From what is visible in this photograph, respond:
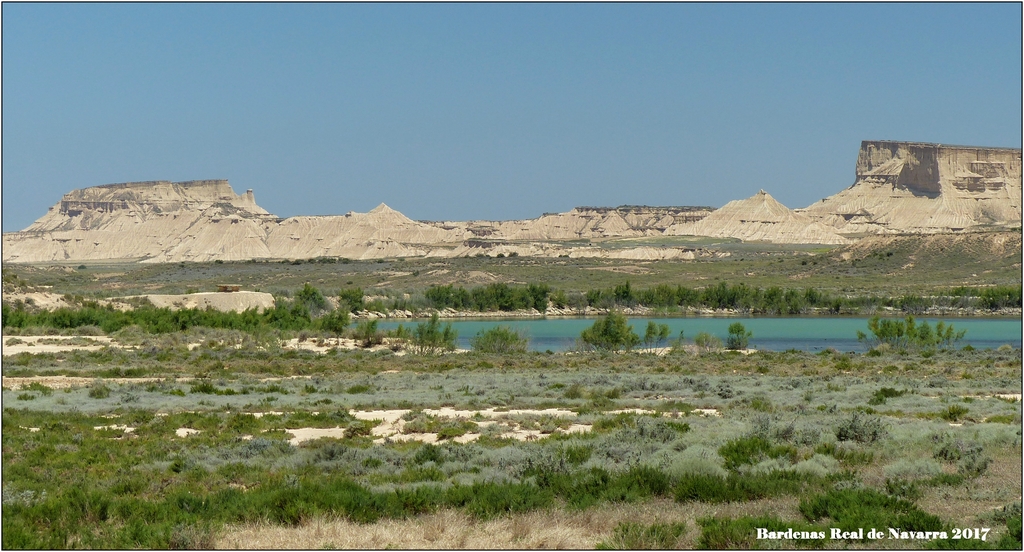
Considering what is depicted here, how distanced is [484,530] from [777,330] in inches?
1813

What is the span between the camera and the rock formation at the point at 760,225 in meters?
167

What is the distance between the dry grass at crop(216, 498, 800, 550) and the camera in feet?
25.8

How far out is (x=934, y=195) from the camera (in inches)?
7333

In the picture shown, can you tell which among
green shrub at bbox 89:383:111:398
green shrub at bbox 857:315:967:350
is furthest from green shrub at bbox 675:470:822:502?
green shrub at bbox 857:315:967:350

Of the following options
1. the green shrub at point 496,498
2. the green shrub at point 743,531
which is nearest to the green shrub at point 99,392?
the green shrub at point 496,498

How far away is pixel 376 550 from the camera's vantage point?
7.64 metres

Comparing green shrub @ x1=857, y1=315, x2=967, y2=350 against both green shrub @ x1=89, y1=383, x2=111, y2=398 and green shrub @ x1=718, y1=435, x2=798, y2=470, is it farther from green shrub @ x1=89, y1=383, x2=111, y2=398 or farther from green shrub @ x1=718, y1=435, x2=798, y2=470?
green shrub @ x1=89, y1=383, x2=111, y2=398

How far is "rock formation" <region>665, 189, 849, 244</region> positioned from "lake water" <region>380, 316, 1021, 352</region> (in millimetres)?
107752

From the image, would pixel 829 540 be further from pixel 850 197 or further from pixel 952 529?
pixel 850 197

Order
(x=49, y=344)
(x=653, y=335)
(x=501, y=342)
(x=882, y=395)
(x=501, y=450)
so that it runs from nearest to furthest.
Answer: (x=501, y=450), (x=882, y=395), (x=49, y=344), (x=501, y=342), (x=653, y=335)

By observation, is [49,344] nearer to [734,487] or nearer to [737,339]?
[737,339]

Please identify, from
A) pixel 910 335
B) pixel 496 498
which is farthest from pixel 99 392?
pixel 910 335

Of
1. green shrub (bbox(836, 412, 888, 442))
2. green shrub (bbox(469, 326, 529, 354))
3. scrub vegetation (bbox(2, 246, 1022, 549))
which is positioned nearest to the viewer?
scrub vegetation (bbox(2, 246, 1022, 549))

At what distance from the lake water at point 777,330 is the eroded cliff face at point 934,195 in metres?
120
